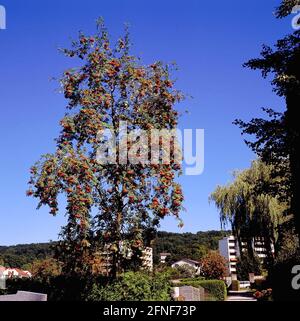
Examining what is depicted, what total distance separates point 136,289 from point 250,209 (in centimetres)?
2041

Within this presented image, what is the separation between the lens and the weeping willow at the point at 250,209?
30406 mm

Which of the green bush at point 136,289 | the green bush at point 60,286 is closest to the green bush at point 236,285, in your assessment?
the green bush at point 60,286

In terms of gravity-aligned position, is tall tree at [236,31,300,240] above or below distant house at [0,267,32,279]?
above

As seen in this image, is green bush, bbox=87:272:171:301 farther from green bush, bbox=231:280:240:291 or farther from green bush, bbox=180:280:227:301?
green bush, bbox=231:280:240:291

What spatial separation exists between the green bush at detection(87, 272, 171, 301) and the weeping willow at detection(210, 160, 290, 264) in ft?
59.5

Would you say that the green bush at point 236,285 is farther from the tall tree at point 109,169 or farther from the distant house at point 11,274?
the tall tree at point 109,169

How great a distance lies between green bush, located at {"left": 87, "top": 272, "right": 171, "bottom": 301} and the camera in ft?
42.6

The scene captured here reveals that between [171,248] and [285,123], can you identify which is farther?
[171,248]

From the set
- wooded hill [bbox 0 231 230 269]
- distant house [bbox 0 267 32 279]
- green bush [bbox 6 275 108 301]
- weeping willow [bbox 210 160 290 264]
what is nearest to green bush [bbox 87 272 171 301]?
green bush [bbox 6 275 108 301]

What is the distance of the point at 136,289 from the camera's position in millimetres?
13000

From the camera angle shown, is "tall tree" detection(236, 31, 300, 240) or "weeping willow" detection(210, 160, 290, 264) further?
"weeping willow" detection(210, 160, 290, 264)

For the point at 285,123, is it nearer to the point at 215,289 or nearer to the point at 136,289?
the point at 136,289

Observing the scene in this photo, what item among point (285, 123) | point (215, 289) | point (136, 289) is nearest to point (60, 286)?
point (136, 289)
